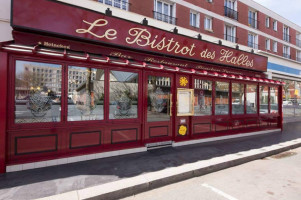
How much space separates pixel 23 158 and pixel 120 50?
12.7 feet

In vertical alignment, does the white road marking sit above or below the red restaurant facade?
below

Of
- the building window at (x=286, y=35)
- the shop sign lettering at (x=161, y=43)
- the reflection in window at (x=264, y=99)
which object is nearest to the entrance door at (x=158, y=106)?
the shop sign lettering at (x=161, y=43)

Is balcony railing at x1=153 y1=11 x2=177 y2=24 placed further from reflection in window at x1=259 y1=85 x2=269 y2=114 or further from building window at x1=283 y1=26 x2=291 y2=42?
building window at x1=283 y1=26 x2=291 y2=42

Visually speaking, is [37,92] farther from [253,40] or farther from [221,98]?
[253,40]

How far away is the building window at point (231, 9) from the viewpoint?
38.6ft

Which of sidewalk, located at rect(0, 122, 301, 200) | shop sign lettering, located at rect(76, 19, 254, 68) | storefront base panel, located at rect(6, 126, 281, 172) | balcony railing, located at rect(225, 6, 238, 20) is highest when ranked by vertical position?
balcony railing, located at rect(225, 6, 238, 20)

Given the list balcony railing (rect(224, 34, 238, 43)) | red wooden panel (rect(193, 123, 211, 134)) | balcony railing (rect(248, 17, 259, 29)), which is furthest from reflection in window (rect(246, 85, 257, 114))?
balcony railing (rect(248, 17, 259, 29))

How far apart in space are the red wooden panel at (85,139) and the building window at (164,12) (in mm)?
6777

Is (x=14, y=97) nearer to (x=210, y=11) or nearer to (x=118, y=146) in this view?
(x=118, y=146)

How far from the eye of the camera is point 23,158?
3.76 meters

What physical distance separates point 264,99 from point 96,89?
8.19 meters

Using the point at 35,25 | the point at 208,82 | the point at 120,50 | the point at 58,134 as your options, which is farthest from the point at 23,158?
the point at 208,82

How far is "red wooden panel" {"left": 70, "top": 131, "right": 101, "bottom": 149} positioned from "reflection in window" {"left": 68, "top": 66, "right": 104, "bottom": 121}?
41 centimetres

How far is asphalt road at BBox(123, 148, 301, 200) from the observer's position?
299 cm
